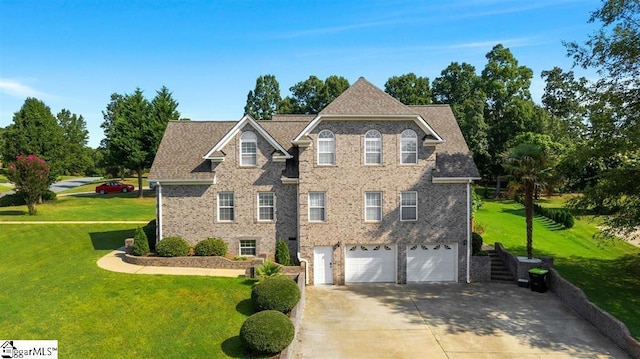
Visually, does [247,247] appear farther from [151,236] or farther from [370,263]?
[370,263]

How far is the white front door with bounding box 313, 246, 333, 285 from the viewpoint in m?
23.6

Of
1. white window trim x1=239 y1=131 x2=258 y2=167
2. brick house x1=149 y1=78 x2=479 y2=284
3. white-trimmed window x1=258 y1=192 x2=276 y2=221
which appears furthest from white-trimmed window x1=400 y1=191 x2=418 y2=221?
white window trim x1=239 y1=131 x2=258 y2=167

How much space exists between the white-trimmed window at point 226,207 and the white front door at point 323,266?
18.1 ft

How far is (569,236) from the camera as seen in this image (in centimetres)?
3575

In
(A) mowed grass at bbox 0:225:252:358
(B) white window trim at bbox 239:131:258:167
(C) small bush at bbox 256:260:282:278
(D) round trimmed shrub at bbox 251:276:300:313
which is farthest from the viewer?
(B) white window trim at bbox 239:131:258:167

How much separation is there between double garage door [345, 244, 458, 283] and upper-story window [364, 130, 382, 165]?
16.1 ft

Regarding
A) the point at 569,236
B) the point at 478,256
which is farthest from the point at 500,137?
the point at 478,256

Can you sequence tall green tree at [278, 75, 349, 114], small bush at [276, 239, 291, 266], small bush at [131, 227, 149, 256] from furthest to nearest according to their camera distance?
tall green tree at [278, 75, 349, 114] → small bush at [131, 227, 149, 256] → small bush at [276, 239, 291, 266]

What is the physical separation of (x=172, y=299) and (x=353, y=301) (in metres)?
8.65

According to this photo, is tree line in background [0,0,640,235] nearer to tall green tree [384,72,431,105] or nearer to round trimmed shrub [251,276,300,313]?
tall green tree [384,72,431,105]

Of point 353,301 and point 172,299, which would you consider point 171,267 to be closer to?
point 172,299

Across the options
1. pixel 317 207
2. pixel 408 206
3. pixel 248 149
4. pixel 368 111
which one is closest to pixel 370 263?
pixel 408 206

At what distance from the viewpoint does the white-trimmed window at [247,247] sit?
24703mm

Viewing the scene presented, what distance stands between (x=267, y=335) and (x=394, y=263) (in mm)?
11517
